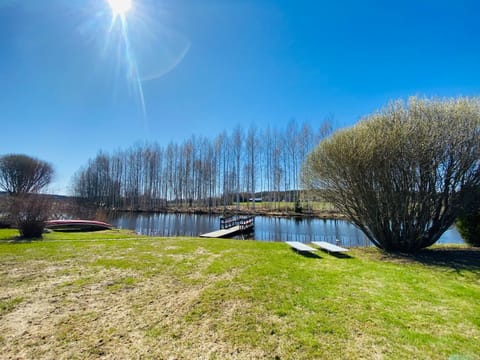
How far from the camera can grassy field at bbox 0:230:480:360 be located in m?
2.74

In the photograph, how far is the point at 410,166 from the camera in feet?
26.3

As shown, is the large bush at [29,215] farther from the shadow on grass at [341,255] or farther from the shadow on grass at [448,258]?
the shadow on grass at [448,258]

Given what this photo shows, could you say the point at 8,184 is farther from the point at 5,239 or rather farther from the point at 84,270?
the point at 84,270

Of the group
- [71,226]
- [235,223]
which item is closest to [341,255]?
[235,223]

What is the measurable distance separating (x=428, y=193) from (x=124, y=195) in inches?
2020

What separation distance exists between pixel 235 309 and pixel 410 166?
26.2ft

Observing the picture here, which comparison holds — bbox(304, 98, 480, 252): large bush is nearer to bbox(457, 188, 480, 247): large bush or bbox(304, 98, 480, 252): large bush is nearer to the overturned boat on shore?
bbox(457, 188, 480, 247): large bush

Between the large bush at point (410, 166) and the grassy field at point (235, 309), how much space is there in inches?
82.6

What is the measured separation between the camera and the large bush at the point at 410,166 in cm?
769

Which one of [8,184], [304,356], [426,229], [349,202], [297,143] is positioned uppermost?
[297,143]

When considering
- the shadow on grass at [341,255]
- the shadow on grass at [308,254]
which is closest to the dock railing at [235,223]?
the shadow on grass at [308,254]

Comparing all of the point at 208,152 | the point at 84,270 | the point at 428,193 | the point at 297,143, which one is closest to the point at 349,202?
the point at 428,193

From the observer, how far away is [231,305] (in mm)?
3838

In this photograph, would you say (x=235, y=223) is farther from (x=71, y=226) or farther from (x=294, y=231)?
(x=71, y=226)
